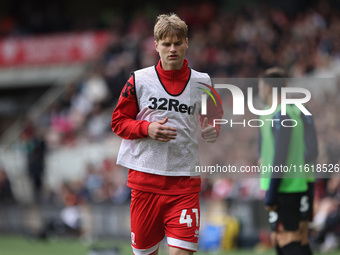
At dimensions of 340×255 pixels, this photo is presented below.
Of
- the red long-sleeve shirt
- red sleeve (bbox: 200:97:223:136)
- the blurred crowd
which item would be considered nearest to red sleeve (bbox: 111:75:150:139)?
the red long-sleeve shirt

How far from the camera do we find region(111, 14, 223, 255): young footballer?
5.37 metres

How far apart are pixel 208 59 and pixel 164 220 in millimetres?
12159

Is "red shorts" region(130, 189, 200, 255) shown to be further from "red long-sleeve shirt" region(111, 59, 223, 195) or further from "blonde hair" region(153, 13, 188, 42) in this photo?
"blonde hair" region(153, 13, 188, 42)

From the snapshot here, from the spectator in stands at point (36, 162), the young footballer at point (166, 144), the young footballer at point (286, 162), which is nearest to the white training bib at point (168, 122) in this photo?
the young footballer at point (166, 144)

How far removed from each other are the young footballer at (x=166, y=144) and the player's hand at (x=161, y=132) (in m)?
0.08

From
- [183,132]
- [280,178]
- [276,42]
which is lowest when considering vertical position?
[280,178]

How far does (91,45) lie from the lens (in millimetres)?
22969

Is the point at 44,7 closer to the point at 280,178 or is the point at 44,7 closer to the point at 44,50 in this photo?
the point at 44,50

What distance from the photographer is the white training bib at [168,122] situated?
5.39m

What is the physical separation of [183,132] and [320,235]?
589 centimetres

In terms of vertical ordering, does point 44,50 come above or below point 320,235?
above

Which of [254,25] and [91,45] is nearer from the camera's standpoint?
[254,25]

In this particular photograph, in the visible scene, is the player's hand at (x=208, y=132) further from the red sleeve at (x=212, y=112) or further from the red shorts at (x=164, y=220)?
the red shorts at (x=164, y=220)

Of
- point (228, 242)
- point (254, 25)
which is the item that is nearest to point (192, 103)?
point (228, 242)
